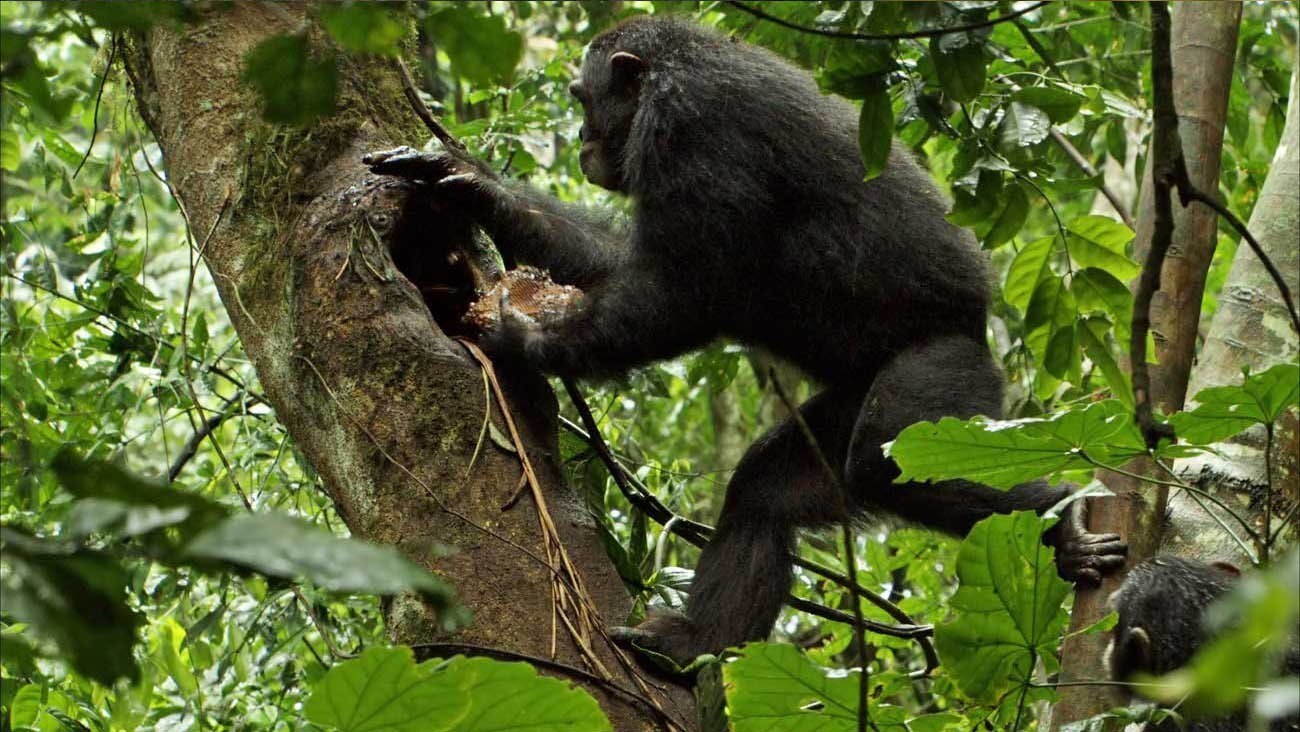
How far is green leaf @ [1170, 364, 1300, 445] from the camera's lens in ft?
7.37

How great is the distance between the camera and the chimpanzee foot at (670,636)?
348cm

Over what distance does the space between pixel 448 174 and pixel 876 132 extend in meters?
1.75

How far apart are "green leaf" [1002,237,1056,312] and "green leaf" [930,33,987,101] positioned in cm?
82

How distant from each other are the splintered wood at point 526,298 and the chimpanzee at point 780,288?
0.08m

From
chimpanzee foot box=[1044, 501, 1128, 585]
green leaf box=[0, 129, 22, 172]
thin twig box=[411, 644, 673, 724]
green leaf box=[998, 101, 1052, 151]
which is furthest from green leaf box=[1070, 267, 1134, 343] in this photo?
green leaf box=[0, 129, 22, 172]

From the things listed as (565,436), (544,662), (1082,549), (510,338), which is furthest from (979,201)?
(565,436)

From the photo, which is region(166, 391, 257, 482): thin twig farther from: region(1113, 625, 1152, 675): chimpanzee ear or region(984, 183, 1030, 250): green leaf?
region(1113, 625, 1152, 675): chimpanzee ear

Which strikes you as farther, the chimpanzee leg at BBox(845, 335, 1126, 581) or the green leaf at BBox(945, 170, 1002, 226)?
the chimpanzee leg at BBox(845, 335, 1126, 581)

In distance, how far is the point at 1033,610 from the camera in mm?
2564

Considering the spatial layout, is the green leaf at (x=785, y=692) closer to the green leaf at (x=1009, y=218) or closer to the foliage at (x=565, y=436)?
the foliage at (x=565, y=436)

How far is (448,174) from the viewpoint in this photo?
3869 millimetres

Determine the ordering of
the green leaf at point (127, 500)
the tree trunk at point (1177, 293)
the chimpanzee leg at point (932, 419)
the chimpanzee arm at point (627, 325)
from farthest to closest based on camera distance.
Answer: the chimpanzee arm at point (627, 325) < the chimpanzee leg at point (932, 419) < the tree trunk at point (1177, 293) < the green leaf at point (127, 500)

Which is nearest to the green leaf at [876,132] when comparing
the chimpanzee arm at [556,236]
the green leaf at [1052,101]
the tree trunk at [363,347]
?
the green leaf at [1052,101]

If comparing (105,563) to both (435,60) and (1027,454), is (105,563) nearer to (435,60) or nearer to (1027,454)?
(1027,454)
